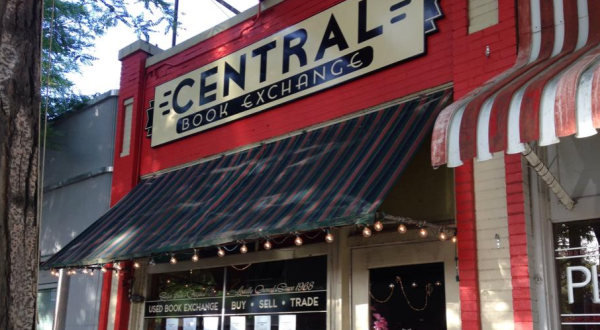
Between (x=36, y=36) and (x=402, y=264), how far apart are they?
566 cm

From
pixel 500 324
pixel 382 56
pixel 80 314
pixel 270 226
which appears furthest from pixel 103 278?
pixel 500 324

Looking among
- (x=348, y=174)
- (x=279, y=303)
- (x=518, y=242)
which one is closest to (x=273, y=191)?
(x=348, y=174)

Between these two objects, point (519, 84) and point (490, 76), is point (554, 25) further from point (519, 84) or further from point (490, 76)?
point (519, 84)

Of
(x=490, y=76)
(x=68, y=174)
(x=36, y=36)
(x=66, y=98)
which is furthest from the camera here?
(x=66, y=98)

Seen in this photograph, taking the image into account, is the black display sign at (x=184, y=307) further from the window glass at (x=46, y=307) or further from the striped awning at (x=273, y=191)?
the window glass at (x=46, y=307)

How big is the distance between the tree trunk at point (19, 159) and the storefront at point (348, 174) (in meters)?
3.34

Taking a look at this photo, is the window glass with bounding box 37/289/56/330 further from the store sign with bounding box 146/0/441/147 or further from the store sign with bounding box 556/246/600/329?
the store sign with bounding box 556/246/600/329

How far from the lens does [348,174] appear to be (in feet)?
24.2

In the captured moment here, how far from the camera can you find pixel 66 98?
47.8ft

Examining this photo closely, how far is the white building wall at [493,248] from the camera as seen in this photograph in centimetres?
654

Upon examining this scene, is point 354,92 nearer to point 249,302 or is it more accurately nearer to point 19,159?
point 249,302

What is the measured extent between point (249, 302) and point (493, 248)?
4182 millimetres

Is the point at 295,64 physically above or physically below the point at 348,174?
above

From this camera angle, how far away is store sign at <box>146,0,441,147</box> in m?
8.35
